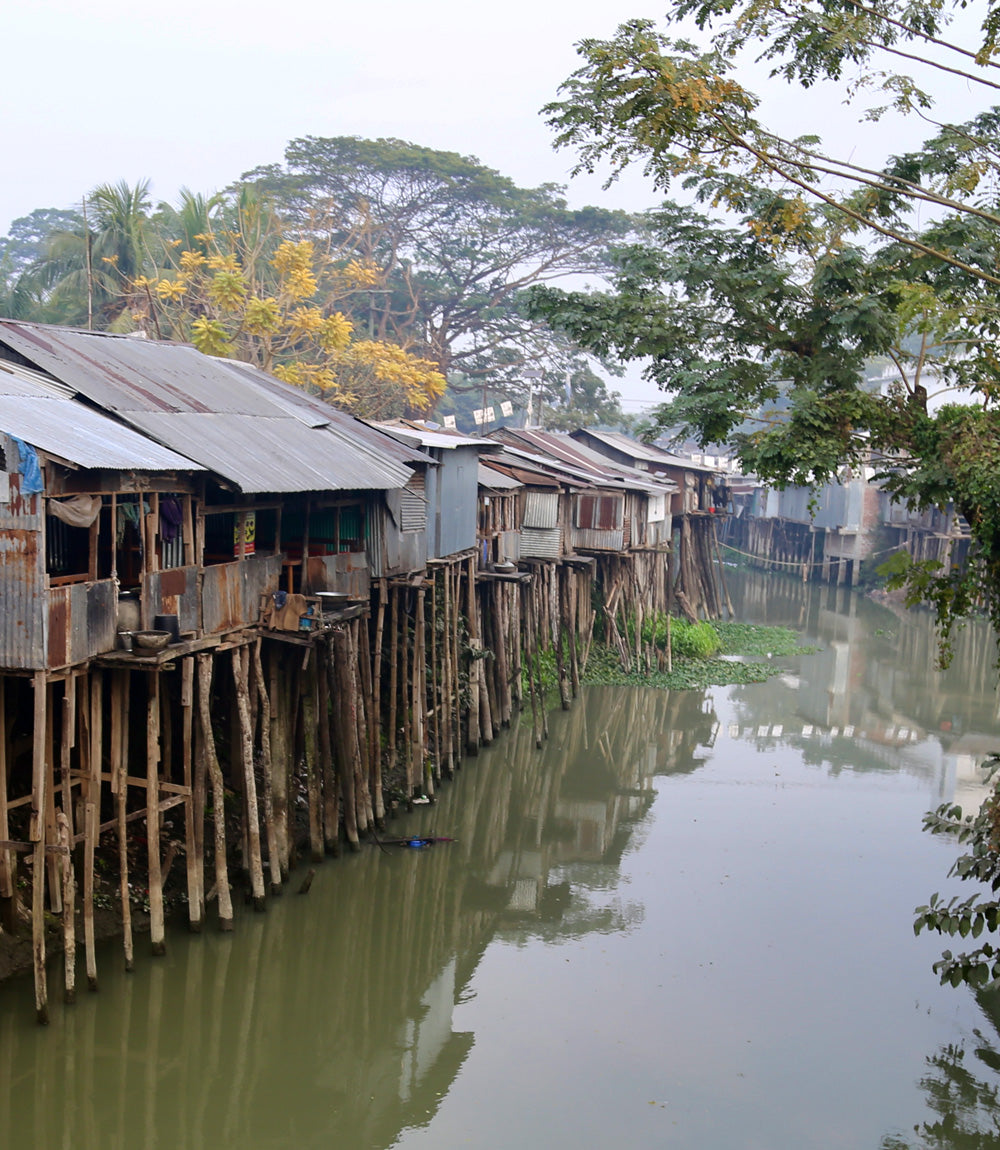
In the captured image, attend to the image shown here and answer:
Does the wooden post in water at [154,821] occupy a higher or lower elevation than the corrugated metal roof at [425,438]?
lower

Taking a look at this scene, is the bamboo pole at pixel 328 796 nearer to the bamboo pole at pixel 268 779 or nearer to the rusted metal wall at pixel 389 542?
the bamboo pole at pixel 268 779

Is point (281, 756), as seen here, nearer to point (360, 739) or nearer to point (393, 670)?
point (360, 739)

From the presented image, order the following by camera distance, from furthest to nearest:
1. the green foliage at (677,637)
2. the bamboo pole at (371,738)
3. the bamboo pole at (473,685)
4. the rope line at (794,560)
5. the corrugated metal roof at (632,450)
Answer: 1. the rope line at (794,560)
2. the corrugated metal roof at (632,450)
3. the green foliage at (677,637)
4. the bamboo pole at (473,685)
5. the bamboo pole at (371,738)

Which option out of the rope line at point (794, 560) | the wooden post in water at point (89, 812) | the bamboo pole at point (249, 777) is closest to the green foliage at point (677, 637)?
the bamboo pole at point (249, 777)

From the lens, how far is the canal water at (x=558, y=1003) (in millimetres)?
8102

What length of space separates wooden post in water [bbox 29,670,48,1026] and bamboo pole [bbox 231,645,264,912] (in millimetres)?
2311

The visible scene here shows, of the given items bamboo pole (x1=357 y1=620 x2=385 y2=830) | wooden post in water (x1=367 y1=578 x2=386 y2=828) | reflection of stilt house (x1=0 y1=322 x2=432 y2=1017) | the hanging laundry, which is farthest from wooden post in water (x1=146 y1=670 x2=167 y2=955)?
wooden post in water (x1=367 y1=578 x2=386 y2=828)

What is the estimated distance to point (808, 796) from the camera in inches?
637

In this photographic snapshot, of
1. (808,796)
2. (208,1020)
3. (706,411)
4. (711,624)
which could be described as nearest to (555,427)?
(711,624)

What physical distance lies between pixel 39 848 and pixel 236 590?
10.5 feet

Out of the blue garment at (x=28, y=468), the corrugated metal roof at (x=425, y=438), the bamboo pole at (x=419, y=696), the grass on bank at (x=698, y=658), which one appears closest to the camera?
the blue garment at (x=28, y=468)

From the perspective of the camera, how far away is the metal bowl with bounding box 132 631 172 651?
904 centimetres

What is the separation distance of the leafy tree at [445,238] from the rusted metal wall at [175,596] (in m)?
24.1

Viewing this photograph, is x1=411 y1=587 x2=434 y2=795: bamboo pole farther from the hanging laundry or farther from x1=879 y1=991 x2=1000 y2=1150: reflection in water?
x1=879 y1=991 x2=1000 y2=1150: reflection in water
